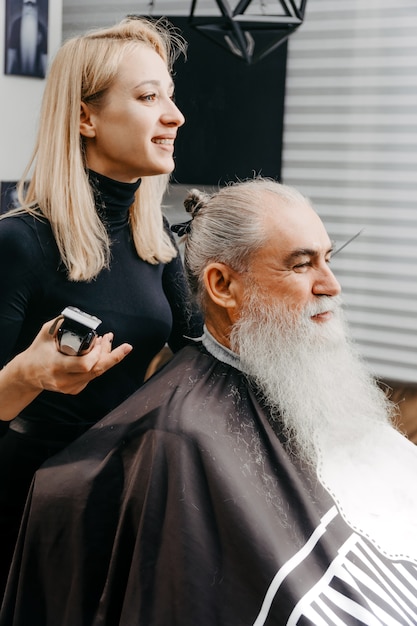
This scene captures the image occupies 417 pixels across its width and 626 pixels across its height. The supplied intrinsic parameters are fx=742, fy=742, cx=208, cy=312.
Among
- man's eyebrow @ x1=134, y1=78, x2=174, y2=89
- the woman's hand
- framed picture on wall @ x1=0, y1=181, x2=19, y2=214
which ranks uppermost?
man's eyebrow @ x1=134, y1=78, x2=174, y2=89

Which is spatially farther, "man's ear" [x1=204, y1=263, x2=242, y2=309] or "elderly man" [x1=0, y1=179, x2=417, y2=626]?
"man's ear" [x1=204, y1=263, x2=242, y2=309]

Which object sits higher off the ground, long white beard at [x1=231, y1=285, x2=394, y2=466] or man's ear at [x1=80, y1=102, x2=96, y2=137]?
man's ear at [x1=80, y1=102, x2=96, y2=137]

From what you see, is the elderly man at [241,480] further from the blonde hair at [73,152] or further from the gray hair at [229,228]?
the blonde hair at [73,152]

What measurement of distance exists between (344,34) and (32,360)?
8.67 ft

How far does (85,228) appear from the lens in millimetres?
1771

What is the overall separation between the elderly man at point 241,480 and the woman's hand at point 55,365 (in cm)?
21

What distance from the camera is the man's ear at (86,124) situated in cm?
183

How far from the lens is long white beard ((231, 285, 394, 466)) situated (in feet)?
5.50

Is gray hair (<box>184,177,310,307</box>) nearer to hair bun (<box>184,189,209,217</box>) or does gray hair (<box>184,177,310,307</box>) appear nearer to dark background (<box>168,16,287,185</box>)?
hair bun (<box>184,189,209,217</box>)

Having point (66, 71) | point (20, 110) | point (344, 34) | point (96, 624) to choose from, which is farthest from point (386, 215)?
point (96, 624)

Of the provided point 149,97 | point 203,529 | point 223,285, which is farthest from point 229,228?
point 203,529

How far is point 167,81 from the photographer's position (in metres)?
1.88

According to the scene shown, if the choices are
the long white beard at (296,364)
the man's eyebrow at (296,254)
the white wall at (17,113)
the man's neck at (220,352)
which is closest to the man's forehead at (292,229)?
the man's eyebrow at (296,254)

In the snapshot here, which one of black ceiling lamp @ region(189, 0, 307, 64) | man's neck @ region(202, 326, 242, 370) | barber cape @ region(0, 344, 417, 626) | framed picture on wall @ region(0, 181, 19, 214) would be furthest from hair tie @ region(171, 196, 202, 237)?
framed picture on wall @ region(0, 181, 19, 214)
